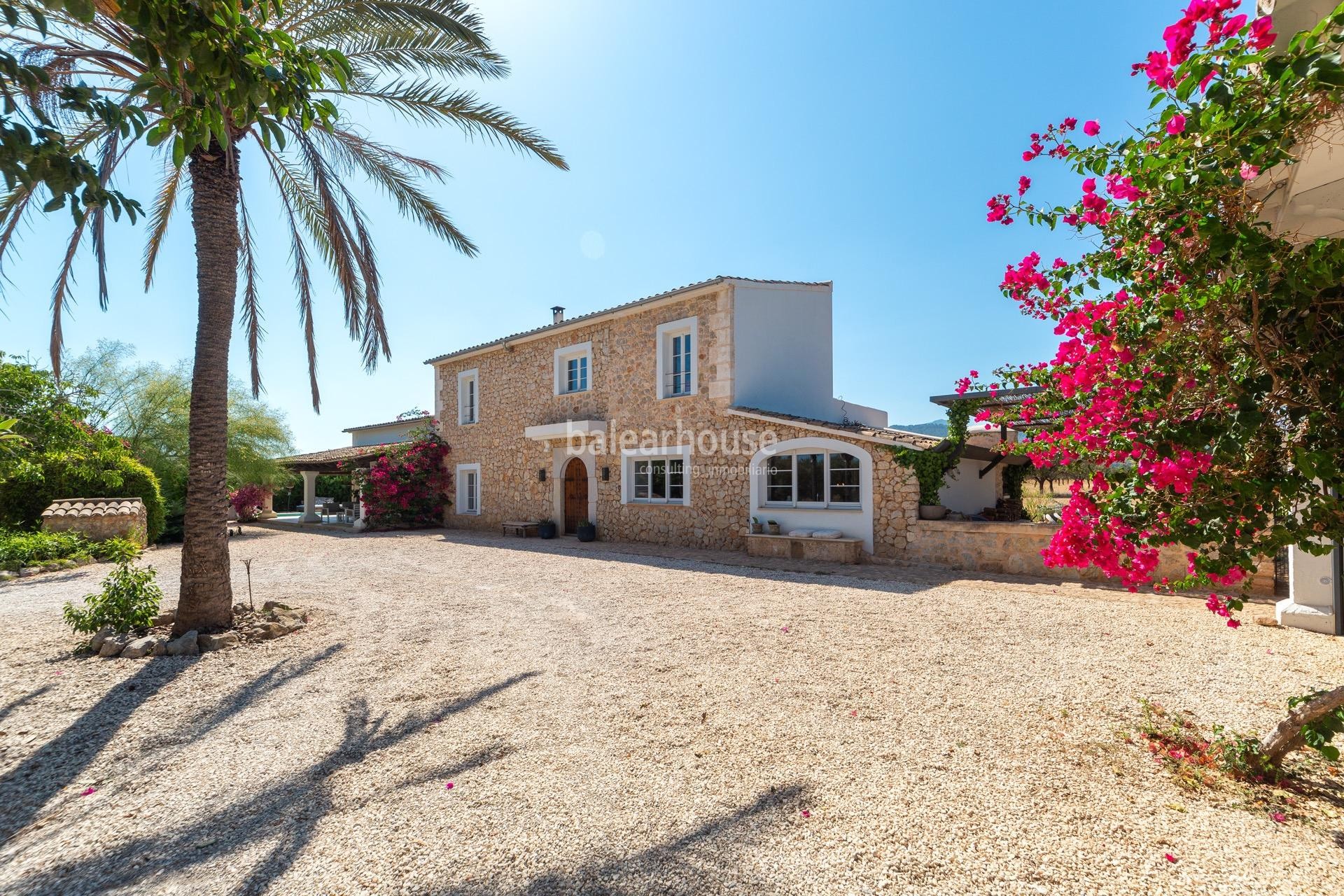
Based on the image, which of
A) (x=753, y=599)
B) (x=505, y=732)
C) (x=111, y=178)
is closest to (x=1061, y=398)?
(x=505, y=732)

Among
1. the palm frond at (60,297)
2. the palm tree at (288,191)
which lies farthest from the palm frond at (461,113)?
the palm frond at (60,297)

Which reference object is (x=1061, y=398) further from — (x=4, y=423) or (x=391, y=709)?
(x=4, y=423)

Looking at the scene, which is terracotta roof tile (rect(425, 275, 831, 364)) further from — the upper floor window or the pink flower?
the pink flower

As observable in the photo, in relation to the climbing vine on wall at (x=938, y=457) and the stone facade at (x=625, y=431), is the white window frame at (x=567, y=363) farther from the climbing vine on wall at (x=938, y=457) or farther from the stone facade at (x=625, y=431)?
the climbing vine on wall at (x=938, y=457)

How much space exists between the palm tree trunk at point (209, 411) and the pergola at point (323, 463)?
576 inches

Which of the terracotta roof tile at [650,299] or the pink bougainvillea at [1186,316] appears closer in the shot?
the pink bougainvillea at [1186,316]

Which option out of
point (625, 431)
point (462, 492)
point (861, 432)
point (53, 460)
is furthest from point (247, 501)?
point (861, 432)

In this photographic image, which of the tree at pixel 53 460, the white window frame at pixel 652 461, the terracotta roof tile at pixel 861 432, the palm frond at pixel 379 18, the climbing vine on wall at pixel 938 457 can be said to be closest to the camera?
the palm frond at pixel 379 18

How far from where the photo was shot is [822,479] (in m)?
11.5

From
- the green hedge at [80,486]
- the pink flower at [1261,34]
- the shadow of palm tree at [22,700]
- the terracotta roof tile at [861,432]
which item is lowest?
the shadow of palm tree at [22,700]

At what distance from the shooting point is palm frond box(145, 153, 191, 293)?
784cm

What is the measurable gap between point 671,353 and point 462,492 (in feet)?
31.1

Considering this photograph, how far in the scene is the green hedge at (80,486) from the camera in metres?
12.3

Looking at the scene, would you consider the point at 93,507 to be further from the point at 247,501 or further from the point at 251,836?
the point at 251,836
